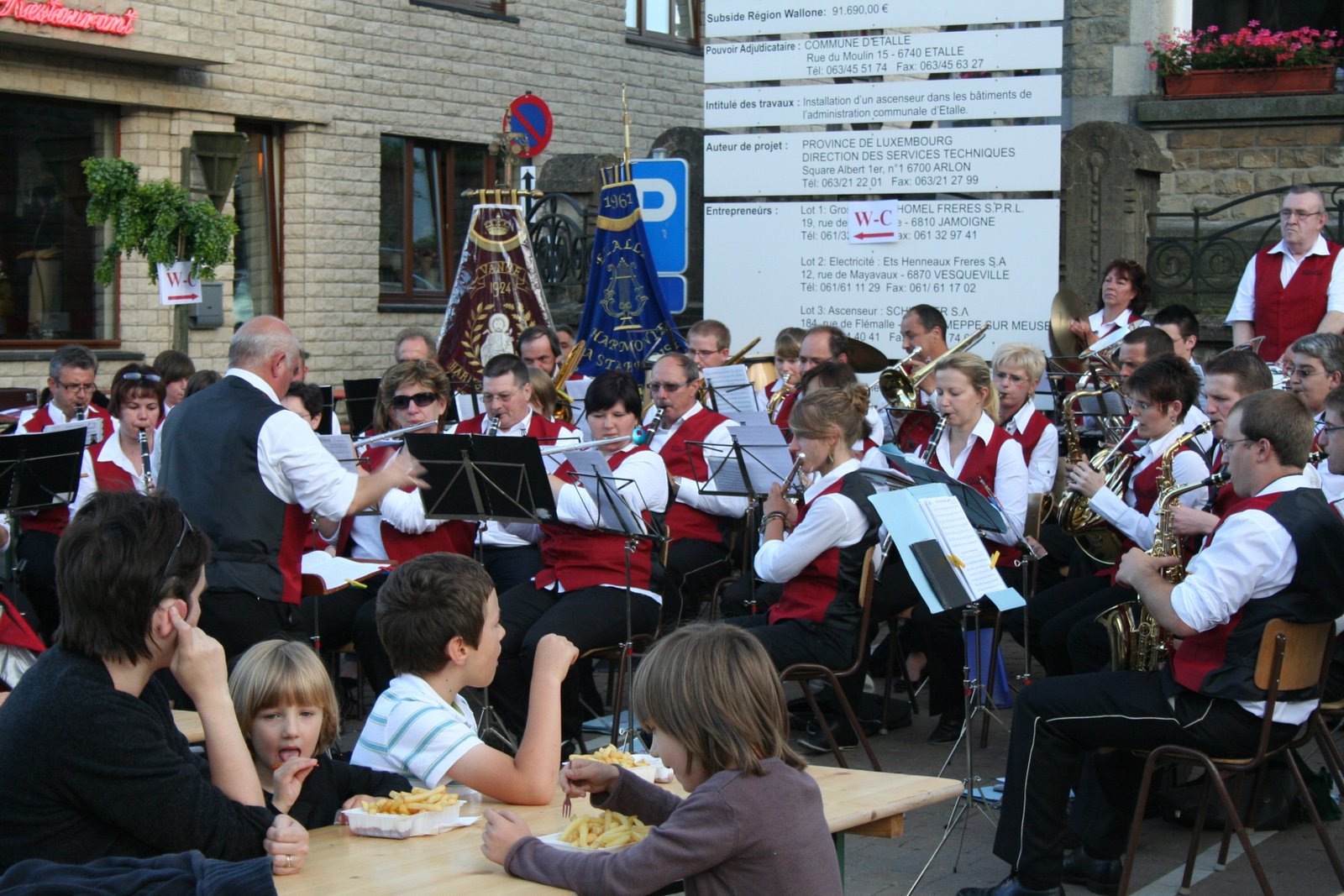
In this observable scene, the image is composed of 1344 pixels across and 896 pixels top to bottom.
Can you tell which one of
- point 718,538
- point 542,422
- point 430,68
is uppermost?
point 430,68

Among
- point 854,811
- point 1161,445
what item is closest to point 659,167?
point 1161,445

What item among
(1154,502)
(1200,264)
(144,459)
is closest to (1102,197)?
(1200,264)

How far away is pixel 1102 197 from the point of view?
420 inches

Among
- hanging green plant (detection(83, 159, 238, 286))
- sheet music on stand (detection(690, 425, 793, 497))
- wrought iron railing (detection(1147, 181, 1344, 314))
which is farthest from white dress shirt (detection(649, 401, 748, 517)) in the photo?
hanging green plant (detection(83, 159, 238, 286))

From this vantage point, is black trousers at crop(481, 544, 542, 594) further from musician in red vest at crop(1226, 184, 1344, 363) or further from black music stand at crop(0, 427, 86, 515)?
musician in red vest at crop(1226, 184, 1344, 363)

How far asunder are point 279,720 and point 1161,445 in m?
3.87

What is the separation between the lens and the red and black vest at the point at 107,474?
26.1ft

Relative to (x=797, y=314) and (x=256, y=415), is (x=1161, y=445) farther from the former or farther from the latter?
(x=797, y=314)

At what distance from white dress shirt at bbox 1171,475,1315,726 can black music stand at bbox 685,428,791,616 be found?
2312 millimetres

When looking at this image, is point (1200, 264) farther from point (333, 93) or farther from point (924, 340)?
point (333, 93)

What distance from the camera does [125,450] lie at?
26.9 feet

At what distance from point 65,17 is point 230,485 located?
28.4 feet

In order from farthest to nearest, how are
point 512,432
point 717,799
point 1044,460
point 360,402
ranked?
point 360,402 → point 1044,460 → point 512,432 → point 717,799

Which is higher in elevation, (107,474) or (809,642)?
(107,474)
